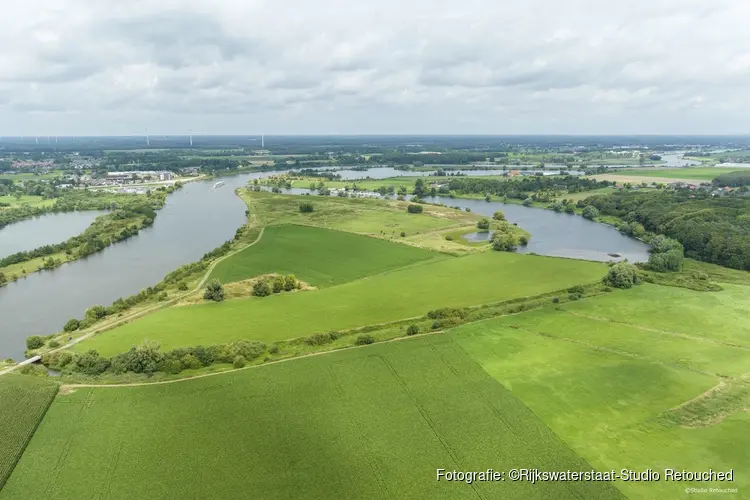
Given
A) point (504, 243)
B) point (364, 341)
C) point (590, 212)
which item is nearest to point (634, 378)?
point (364, 341)

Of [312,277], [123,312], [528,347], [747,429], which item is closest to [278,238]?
[312,277]

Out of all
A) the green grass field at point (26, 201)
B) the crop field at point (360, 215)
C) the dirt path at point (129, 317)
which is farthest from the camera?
the green grass field at point (26, 201)

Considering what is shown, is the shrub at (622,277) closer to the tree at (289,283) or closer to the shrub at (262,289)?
the tree at (289,283)

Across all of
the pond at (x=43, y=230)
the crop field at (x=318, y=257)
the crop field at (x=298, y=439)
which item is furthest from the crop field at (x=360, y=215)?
the crop field at (x=298, y=439)

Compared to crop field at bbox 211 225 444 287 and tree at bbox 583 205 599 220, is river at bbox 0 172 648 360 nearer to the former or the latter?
tree at bbox 583 205 599 220

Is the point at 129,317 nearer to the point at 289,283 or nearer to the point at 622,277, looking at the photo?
the point at 289,283

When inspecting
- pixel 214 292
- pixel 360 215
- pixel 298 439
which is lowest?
pixel 298 439

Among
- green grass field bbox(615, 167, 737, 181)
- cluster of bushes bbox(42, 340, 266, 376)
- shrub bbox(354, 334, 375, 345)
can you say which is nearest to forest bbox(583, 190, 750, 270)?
green grass field bbox(615, 167, 737, 181)
